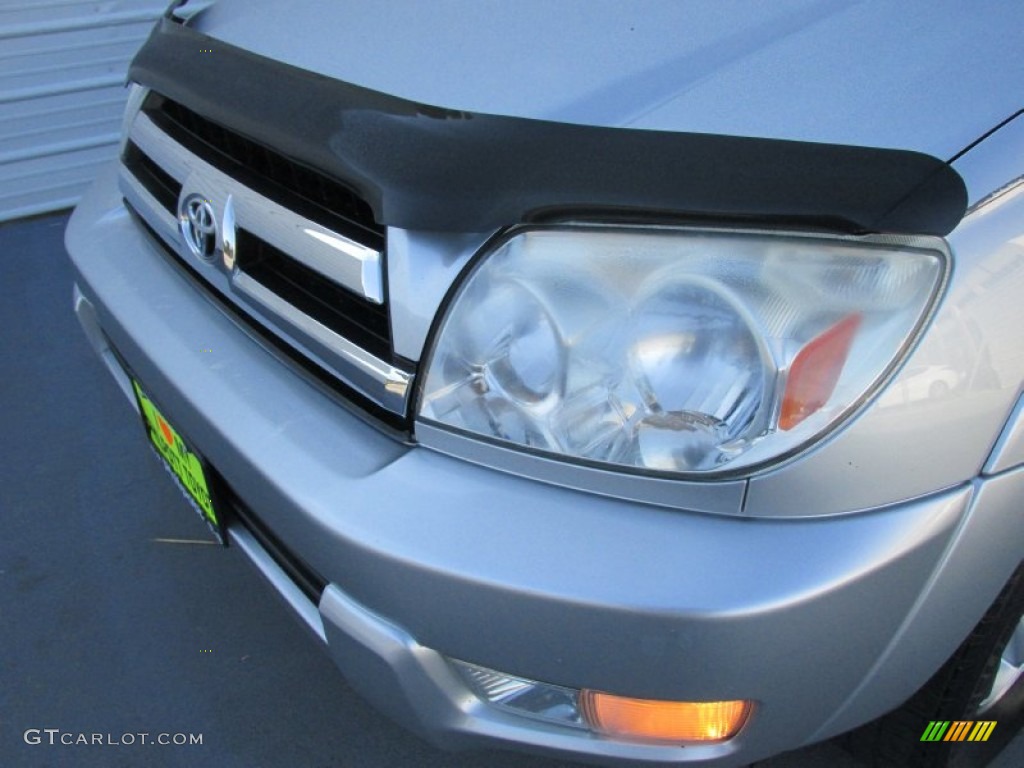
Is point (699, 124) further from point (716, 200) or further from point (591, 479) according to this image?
point (591, 479)

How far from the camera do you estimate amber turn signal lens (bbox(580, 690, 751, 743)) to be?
1.10m

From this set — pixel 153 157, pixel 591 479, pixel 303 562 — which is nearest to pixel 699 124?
pixel 591 479

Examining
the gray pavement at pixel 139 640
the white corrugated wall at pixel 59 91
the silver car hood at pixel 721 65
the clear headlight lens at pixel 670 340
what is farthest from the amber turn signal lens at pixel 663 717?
the white corrugated wall at pixel 59 91

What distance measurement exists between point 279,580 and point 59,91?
3494mm

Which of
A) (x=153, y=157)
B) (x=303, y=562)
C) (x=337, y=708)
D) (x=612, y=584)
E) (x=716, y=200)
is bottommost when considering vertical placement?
(x=337, y=708)

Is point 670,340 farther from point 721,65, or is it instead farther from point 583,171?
point 721,65

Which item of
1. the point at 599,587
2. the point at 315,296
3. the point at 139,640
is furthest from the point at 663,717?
the point at 139,640

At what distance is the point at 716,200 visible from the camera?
39.3 inches

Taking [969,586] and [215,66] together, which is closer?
[969,586]

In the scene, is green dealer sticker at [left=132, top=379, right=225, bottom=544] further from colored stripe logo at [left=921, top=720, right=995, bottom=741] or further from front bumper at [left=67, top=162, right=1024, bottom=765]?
colored stripe logo at [left=921, top=720, right=995, bottom=741]

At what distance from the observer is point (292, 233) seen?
1.29 metres

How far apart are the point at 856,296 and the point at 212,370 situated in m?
0.92

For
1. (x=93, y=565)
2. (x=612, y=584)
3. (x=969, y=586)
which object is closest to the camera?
(x=612, y=584)

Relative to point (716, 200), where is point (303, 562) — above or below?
below
